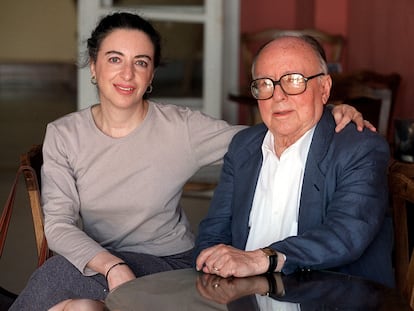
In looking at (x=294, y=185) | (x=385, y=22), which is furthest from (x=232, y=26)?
(x=294, y=185)

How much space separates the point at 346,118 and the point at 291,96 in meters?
0.17

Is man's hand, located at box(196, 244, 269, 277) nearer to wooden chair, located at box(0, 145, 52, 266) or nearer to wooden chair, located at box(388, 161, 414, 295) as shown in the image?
wooden chair, located at box(388, 161, 414, 295)

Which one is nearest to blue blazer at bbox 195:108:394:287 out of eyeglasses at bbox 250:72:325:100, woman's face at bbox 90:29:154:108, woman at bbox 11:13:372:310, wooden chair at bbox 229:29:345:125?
eyeglasses at bbox 250:72:325:100

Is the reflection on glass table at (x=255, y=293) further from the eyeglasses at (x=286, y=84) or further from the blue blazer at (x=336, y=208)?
Result: the eyeglasses at (x=286, y=84)

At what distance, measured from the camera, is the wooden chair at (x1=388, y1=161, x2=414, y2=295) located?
224 cm

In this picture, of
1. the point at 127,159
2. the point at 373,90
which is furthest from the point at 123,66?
the point at 373,90

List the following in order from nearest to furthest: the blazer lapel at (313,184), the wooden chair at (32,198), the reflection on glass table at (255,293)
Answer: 1. the reflection on glass table at (255,293)
2. the blazer lapel at (313,184)
3. the wooden chair at (32,198)

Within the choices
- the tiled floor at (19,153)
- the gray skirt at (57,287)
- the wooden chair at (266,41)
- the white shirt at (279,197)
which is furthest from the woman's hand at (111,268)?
A: the wooden chair at (266,41)

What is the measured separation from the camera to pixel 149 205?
2.55 metres

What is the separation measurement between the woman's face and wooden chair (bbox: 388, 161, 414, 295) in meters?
0.76

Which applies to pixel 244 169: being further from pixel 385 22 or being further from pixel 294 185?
pixel 385 22

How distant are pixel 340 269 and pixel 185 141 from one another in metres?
0.69

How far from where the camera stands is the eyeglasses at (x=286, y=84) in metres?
2.20

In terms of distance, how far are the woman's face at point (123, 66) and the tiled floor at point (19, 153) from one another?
5.36ft
